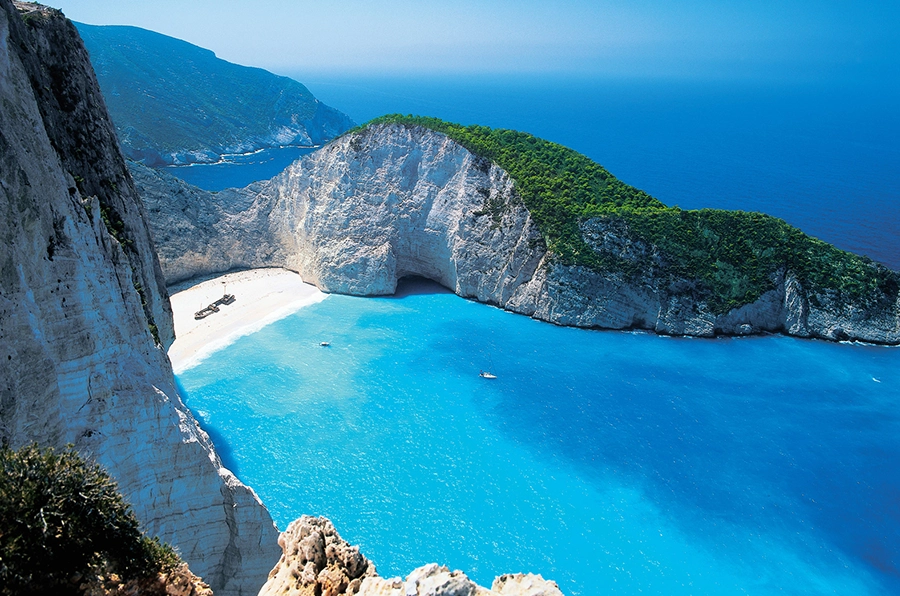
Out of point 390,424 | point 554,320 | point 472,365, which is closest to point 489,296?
point 554,320

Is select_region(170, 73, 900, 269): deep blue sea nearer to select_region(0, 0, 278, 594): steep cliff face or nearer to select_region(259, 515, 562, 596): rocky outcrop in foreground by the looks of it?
select_region(259, 515, 562, 596): rocky outcrop in foreground

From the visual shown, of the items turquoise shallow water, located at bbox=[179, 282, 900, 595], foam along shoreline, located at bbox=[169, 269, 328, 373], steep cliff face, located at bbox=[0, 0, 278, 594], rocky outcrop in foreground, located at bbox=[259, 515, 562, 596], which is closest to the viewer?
rocky outcrop in foreground, located at bbox=[259, 515, 562, 596]

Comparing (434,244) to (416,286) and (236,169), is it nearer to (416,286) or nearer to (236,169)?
(416,286)

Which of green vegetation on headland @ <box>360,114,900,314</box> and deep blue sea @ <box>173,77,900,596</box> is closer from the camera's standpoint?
deep blue sea @ <box>173,77,900,596</box>

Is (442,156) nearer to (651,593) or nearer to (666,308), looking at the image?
(666,308)

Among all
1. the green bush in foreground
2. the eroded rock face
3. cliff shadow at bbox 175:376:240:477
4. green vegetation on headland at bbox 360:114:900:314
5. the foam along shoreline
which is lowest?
cliff shadow at bbox 175:376:240:477

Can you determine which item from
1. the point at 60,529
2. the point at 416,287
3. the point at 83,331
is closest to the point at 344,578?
the point at 60,529

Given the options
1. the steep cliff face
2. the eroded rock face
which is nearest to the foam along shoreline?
the steep cliff face
